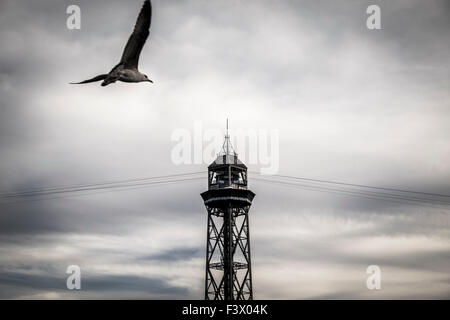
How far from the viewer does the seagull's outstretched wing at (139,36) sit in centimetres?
2753

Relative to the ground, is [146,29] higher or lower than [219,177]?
lower

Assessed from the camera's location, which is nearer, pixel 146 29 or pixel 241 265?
pixel 146 29

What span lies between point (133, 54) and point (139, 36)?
1.21 meters

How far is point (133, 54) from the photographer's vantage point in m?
28.7

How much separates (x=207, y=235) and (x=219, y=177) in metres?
9.64

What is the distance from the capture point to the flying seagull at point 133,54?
27562mm

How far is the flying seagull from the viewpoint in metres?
27.6

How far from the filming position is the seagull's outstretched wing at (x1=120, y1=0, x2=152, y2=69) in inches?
1084

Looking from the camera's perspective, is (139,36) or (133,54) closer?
(139,36)

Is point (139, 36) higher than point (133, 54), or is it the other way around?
point (139, 36)
